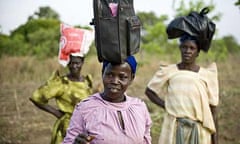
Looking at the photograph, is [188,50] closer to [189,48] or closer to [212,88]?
[189,48]

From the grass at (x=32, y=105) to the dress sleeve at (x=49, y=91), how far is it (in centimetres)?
42

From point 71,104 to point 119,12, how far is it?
186cm

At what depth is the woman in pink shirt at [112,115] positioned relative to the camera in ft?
5.50

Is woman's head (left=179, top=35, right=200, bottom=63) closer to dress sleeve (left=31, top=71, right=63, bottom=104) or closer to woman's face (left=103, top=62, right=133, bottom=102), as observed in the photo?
dress sleeve (left=31, top=71, right=63, bottom=104)

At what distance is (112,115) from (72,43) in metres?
1.86

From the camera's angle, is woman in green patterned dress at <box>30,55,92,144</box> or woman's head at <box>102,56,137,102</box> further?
woman in green patterned dress at <box>30,55,92,144</box>

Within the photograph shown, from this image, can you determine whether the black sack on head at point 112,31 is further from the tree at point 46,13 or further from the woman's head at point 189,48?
the tree at point 46,13

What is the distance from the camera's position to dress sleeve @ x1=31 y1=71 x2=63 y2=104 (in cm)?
335

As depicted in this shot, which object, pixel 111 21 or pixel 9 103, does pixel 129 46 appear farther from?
pixel 9 103

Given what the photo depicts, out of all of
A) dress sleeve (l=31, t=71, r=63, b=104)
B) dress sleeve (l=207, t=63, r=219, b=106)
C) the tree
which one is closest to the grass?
dress sleeve (l=31, t=71, r=63, b=104)

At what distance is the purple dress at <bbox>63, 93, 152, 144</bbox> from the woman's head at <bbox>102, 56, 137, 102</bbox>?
0.13ft

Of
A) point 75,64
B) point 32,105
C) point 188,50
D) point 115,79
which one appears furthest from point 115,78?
point 32,105

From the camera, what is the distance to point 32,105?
8188 millimetres

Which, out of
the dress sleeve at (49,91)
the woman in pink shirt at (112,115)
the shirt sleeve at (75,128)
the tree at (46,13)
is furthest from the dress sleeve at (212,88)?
the tree at (46,13)
